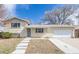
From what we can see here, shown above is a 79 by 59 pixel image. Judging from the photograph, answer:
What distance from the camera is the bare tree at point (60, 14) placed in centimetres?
667

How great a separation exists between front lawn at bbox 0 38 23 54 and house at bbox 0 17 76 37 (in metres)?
0.13


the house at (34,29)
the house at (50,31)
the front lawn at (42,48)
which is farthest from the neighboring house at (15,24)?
the front lawn at (42,48)

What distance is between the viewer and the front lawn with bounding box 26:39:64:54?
6.69 metres

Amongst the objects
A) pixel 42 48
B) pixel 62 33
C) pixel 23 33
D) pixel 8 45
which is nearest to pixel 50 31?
pixel 62 33

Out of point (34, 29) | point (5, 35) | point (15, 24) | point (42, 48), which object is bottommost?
point (42, 48)

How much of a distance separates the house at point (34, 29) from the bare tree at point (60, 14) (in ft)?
0.36

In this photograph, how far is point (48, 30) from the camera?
22.1 feet

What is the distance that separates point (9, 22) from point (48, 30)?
87 cm

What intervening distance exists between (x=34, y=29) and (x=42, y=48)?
450mm

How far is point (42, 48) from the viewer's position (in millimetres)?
6703

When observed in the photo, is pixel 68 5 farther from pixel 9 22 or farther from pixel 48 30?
pixel 9 22

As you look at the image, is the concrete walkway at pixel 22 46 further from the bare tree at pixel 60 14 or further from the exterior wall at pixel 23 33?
the bare tree at pixel 60 14

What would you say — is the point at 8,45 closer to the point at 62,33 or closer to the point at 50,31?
the point at 50,31
